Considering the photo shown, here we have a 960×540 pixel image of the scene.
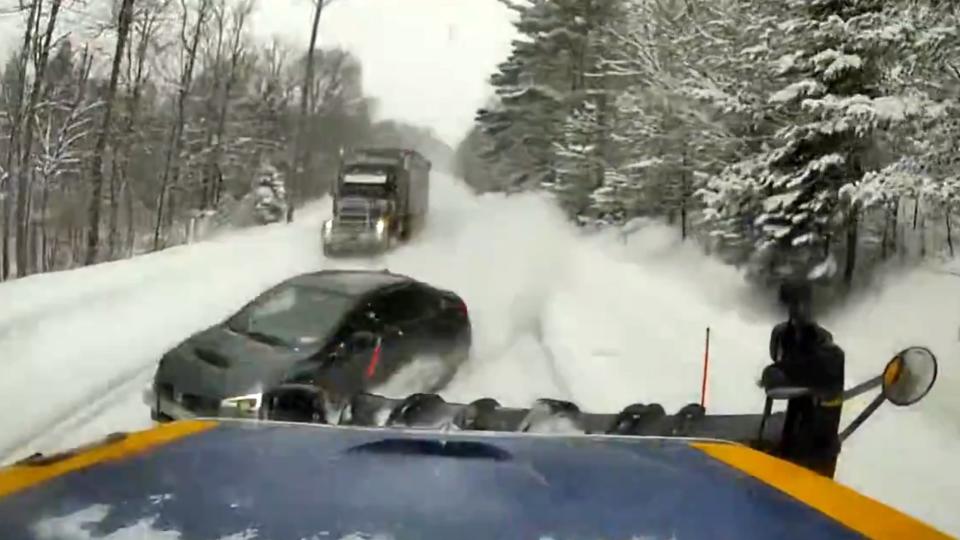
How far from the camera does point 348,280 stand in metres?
2.79

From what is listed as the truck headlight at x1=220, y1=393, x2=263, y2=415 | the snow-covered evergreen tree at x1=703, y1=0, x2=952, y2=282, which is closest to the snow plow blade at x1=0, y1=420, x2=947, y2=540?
the truck headlight at x1=220, y1=393, x2=263, y2=415

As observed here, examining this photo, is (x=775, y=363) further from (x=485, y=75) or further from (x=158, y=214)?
(x=158, y=214)

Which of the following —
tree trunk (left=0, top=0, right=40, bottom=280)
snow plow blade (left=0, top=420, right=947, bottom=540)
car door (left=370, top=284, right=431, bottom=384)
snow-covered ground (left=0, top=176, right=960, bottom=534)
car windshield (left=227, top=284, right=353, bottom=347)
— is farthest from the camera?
car door (left=370, top=284, right=431, bottom=384)

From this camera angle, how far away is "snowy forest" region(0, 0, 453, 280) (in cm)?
244

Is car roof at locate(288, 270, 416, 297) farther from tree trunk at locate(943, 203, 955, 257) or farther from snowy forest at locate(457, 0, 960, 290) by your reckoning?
tree trunk at locate(943, 203, 955, 257)


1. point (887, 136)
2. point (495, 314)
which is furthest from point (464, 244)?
point (887, 136)

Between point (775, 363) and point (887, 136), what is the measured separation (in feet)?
3.33

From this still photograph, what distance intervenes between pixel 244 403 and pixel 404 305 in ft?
1.98

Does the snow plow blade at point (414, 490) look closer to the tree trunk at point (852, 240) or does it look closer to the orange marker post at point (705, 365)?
the orange marker post at point (705, 365)

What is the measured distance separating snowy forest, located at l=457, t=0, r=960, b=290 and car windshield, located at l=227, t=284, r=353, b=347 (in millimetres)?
576

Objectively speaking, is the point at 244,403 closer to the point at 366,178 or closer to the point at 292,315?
the point at 292,315

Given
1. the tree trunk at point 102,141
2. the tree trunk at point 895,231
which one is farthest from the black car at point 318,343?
the tree trunk at point 895,231

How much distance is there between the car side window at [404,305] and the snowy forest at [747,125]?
401mm

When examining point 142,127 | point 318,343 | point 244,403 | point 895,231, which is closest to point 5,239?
point 142,127
